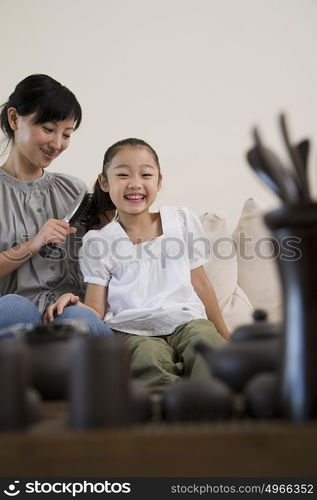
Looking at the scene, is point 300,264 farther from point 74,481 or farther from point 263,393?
point 74,481

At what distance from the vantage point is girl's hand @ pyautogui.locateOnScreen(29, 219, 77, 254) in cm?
182

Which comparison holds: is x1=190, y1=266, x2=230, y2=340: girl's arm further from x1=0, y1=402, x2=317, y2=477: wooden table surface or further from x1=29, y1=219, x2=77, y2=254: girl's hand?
x1=0, y1=402, x2=317, y2=477: wooden table surface

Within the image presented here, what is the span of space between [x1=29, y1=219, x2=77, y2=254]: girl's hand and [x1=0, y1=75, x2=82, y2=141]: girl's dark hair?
0.32 metres

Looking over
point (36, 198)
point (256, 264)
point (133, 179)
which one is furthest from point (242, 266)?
point (36, 198)

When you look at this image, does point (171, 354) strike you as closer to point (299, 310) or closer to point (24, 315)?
point (24, 315)

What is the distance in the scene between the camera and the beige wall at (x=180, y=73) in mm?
2541

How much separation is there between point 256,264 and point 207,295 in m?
0.24

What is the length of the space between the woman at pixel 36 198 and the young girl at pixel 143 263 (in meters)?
0.10

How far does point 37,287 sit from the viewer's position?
6.23 feet

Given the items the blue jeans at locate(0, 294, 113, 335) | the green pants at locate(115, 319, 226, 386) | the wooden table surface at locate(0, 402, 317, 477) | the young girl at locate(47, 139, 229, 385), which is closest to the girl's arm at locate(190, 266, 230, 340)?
the young girl at locate(47, 139, 229, 385)

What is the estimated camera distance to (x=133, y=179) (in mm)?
2020

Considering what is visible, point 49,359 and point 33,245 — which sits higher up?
point 33,245

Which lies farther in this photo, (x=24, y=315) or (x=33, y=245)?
(x=33, y=245)

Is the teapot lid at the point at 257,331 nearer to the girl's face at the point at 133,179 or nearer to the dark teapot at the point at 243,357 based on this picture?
the dark teapot at the point at 243,357
